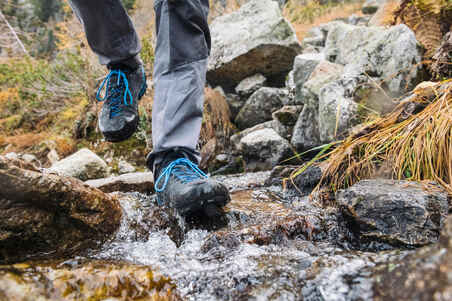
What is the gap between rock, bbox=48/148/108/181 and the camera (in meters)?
3.06

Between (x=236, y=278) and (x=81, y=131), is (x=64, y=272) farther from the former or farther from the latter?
(x=81, y=131)

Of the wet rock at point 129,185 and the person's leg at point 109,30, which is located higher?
the person's leg at point 109,30

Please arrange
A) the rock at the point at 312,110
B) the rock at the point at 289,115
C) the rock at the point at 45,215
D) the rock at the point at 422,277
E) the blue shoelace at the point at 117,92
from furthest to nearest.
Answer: the rock at the point at 289,115 < the rock at the point at 312,110 < the blue shoelace at the point at 117,92 < the rock at the point at 45,215 < the rock at the point at 422,277

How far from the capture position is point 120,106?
1.51 metres

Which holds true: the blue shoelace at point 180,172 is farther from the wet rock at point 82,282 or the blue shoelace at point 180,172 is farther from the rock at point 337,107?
the rock at point 337,107

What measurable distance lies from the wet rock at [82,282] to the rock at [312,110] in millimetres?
2345

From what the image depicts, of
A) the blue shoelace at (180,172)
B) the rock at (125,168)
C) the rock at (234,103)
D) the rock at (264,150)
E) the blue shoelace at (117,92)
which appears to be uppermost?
the blue shoelace at (117,92)

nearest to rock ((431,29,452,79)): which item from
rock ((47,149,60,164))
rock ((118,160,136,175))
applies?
rock ((118,160,136,175))

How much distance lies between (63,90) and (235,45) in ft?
13.6

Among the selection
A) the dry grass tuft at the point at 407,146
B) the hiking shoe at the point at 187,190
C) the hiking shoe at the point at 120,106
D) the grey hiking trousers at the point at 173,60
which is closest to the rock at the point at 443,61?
the dry grass tuft at the point at 407,146

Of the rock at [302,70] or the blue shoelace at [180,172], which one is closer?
the blue shoelace at [180,172]

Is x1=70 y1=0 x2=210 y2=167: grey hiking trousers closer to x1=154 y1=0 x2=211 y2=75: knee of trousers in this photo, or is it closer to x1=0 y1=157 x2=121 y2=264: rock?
x1=154 y1=0 x2=211 y2=75: knee of trousers

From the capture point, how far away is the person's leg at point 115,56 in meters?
1.41

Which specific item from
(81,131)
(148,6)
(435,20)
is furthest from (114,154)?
(148,6)
